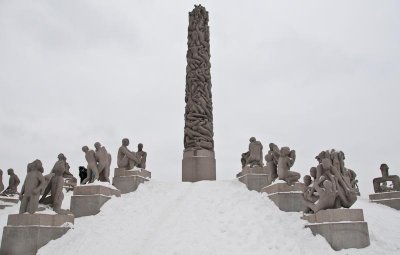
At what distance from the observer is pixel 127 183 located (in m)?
15.0

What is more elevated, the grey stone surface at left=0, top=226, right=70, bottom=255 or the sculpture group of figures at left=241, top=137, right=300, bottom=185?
the sculpture group of figures at left=241, top=137, right=300, bottom=185

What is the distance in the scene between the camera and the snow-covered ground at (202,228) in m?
9.07

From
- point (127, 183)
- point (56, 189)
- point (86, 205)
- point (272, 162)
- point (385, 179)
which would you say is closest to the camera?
point (56, 189)

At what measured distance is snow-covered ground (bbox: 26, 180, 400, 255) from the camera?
357 inches

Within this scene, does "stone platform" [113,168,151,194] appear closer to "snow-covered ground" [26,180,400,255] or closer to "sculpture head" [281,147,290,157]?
"snow-covered ground" [26,180,400,255]

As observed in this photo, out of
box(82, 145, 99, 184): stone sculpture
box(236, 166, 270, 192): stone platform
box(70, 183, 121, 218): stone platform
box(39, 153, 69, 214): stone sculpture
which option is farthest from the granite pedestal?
box(39, 153, 69, 214): stone sculpture

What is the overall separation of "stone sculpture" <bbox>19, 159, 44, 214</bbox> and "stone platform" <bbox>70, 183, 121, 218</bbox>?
7.01ft

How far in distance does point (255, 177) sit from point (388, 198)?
6506 mm

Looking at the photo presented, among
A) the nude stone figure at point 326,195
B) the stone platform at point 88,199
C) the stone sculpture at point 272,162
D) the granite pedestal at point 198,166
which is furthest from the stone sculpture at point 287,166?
the granite pedestal at point 198,166

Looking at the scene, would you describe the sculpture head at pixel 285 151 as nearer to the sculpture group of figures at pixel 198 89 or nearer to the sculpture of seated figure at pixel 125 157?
the sculpture of seated figure at pixel 125 157

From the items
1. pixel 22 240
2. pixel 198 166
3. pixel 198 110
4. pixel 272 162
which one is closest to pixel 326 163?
pixel 272 162

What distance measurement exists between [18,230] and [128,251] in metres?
3.39

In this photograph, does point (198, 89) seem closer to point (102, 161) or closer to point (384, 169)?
point (102, 161)

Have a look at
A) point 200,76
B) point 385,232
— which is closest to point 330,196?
point 385,232
